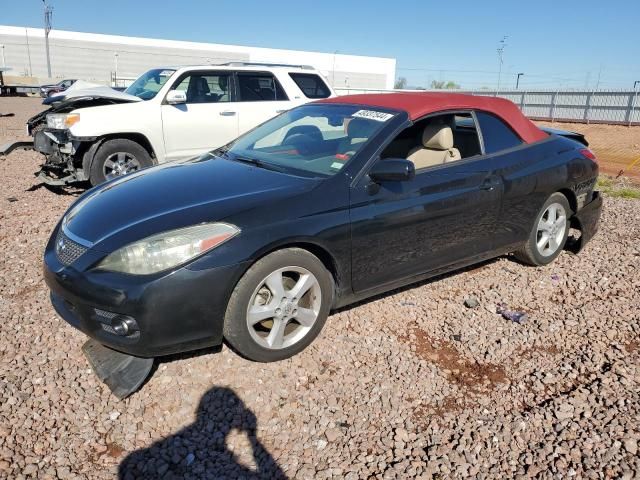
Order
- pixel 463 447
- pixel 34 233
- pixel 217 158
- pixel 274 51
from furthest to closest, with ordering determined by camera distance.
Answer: pixel 274 51 < pixel 34 233 < pixel 217 158 < pixel 463 447

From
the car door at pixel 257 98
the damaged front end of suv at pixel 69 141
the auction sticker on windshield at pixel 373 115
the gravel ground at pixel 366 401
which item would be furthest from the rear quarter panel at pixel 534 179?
the damaged front end of suv at pixel 69 141

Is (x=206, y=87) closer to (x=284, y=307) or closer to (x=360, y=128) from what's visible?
(x=360, y=128)

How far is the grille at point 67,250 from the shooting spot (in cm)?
288

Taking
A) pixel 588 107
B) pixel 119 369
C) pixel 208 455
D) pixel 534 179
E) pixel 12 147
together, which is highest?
pixel 534 179

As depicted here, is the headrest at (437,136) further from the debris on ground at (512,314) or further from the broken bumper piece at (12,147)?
the broken bumper piece at (12,147)

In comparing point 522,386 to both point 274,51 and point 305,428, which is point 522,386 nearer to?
point 305,428

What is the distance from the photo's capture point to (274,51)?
246 feet

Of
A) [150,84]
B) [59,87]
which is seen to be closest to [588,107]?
[150,84]

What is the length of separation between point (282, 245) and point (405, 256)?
3.37ft

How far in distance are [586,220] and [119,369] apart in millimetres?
4461

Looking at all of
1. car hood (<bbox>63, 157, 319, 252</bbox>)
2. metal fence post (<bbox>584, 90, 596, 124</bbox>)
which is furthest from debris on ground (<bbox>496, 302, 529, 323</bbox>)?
metal fence post (<bbox>584, 90, 596, 124</bbox>)

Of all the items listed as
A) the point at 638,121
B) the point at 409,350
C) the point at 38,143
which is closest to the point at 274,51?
the point at 638,121

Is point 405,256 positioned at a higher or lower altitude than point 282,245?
lower

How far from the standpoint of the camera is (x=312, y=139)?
12.9ft
